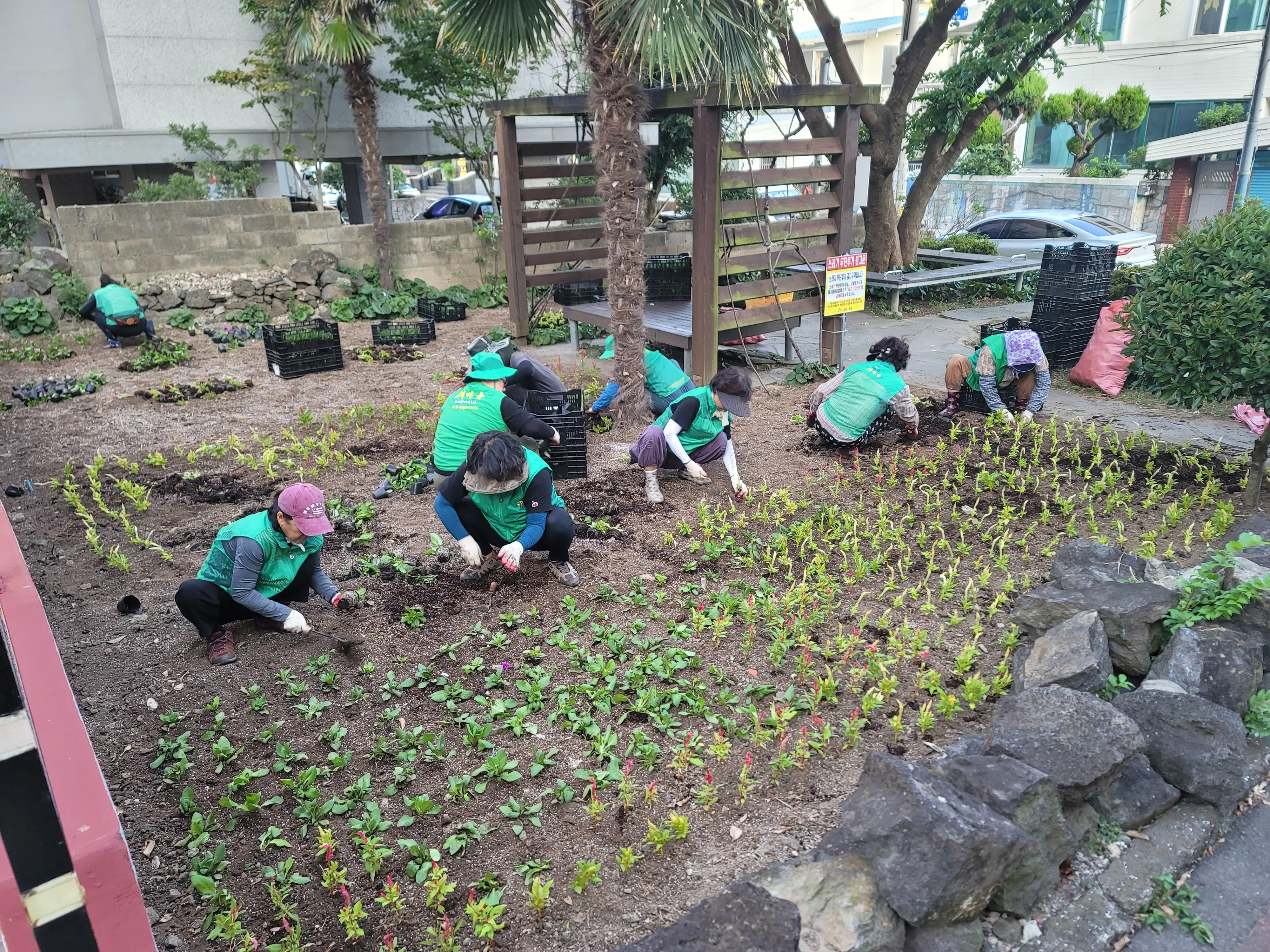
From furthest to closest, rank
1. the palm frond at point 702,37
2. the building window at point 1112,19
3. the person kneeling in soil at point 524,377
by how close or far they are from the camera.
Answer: the building window at point 1112,19
the person kneeling in soil at point 524,377
the palm frond at point 702,37

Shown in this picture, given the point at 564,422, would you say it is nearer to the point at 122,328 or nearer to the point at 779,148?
the point at 779,148

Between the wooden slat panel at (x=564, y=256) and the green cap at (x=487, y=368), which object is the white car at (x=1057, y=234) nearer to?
the wooden slat panel at (x=564, y=256)

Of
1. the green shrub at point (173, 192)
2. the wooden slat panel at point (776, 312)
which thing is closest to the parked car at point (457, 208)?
the green shrub at point (173, 192)

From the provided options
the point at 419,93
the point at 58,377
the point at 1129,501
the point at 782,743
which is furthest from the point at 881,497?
the point at 419,93

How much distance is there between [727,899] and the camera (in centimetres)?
243

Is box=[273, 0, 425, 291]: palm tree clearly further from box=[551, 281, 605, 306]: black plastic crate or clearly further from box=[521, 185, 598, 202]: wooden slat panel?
box=[551, 281, 605, 306]: black plastic crate

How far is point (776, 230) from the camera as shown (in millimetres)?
8734

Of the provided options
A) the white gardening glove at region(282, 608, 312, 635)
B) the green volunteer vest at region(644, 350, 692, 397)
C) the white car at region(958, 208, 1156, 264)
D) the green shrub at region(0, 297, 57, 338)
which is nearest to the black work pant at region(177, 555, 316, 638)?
the white gardening glove at region(282, 608, 312, 635)

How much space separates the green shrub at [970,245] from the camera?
1528 cm

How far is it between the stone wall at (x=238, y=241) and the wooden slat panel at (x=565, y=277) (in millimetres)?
3572

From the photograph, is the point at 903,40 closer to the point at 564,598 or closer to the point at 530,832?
the point at 564,598

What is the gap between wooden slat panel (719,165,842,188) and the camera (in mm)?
8102

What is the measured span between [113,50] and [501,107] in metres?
8.64

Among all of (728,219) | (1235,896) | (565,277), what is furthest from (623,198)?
(1235,896)
